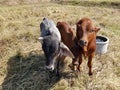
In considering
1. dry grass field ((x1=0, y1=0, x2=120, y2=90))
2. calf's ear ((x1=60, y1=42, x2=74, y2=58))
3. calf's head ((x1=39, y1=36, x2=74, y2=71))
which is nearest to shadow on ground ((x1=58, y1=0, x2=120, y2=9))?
dry grass field ((x1=0, y1=0, x2=120, y2=90))

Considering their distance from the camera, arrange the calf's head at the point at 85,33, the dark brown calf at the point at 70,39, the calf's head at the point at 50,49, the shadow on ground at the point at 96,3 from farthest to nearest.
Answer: the shadow on ground at the point at 96,3 → the dark brown calf at the point at 70,39 → the calf's head at the point at 85,33 → the calf's head at the point at 50,49

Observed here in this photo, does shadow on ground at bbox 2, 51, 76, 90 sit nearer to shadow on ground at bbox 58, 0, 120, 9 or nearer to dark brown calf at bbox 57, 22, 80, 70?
dark brown calf at bbox 57, 22, 80, 70

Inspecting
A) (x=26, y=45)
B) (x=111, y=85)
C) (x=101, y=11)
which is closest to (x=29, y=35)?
(x=26, y=45)

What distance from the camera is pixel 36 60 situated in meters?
5.97

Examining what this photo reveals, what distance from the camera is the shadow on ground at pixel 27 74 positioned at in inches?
209

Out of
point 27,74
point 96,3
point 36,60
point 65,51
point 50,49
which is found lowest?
point 27,74

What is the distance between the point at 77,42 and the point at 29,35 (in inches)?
82.3

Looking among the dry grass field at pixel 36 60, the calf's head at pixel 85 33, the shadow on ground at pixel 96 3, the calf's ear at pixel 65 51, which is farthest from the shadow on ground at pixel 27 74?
the shadow on ground at pixel 96 3

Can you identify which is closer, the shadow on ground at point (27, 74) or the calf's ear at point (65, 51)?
the calf's ear at point (65, 51)

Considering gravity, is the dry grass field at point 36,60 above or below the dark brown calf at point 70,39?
below

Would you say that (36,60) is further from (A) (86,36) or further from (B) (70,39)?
(A) (86,36)

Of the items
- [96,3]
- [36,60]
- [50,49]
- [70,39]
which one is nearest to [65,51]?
[50,49]

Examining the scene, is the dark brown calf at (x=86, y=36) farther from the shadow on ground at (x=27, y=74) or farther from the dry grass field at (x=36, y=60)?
the shadow on ground at (x=27, y=74)

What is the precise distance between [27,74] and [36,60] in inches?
18.3
